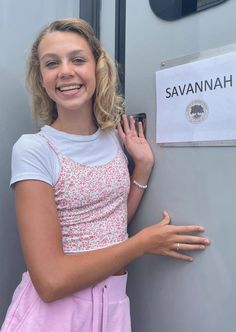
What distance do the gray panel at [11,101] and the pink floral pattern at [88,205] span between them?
22 centimetres

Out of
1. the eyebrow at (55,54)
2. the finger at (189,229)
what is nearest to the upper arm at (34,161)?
the eyebrow at (55,54)

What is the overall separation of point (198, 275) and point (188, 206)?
0.58 feet

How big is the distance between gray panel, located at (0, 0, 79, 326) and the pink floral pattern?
0.22 m

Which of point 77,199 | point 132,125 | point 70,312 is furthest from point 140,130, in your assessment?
point 70,312

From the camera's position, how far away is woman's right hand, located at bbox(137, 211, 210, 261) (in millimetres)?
937

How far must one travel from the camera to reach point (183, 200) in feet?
3.18

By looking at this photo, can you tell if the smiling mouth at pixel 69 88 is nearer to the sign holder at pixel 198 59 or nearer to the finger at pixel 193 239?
the sign holder at pixel 198 59

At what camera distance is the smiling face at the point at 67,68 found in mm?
972

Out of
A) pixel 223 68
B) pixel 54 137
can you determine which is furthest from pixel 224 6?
pixel 54 137

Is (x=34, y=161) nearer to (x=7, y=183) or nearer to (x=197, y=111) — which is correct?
A: (x=7, y=183)

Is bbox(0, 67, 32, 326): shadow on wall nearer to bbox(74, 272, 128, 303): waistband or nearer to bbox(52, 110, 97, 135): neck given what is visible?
bbox(52, 110, 97, 135): neck

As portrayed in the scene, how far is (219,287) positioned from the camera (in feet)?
2.94

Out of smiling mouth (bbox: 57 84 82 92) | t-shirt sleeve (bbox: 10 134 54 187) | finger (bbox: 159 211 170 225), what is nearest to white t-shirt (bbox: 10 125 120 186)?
t-shirt sleeve (bbox: 10 134 54 187)

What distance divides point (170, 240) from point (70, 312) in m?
0.31
